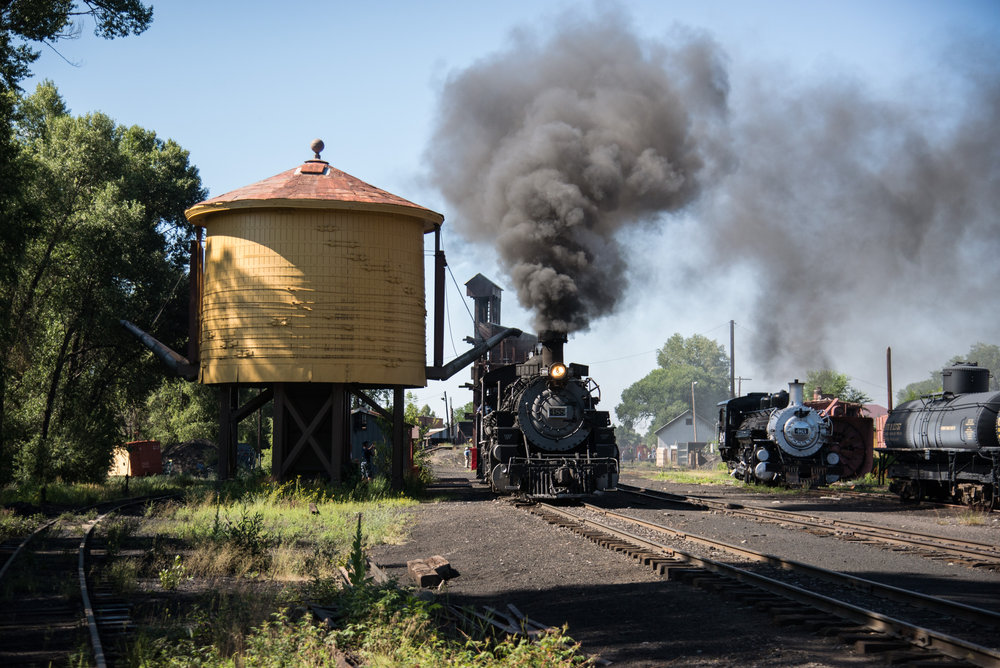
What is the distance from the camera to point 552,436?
67.2ft

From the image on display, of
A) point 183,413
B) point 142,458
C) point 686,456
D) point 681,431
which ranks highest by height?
point 183,413

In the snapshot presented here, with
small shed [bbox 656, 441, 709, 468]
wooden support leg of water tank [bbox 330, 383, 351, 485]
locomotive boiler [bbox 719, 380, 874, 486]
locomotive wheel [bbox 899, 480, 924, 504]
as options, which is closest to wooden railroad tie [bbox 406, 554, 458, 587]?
wooden support leg of water tank [bbox 330, 383, 351, 485]

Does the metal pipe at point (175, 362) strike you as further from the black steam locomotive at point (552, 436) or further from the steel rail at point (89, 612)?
the steel rail at point (89, 612)

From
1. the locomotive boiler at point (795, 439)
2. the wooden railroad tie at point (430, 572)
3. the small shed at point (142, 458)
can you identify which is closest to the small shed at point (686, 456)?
the locomotive boiler at point (795, 439)

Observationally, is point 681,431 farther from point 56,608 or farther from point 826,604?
point 56,608

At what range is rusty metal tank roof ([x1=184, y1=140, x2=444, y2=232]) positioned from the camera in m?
22.3

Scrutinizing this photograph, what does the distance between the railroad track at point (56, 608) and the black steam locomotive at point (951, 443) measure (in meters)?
16.6

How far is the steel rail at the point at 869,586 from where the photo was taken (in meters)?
7.79

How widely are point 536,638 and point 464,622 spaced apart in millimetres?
900

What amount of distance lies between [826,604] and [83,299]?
1099 inches

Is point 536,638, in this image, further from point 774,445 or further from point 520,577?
point 774,445

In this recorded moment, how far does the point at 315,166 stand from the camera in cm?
2488

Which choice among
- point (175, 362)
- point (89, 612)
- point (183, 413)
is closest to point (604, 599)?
point (89, 612)

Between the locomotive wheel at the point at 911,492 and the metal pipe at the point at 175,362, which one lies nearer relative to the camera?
the locomotive wheel at the point at 911,492
